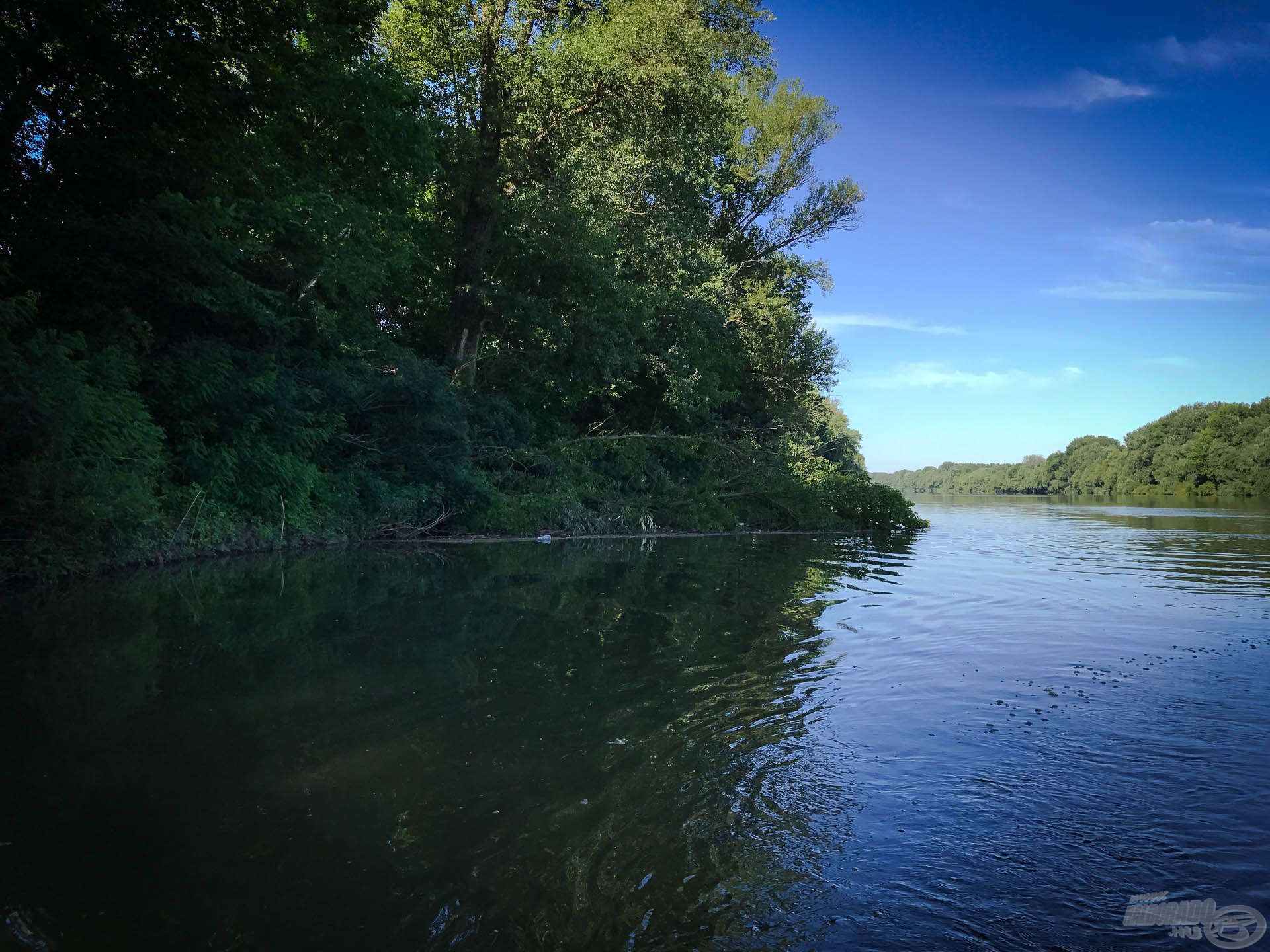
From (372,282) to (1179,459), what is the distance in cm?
9841

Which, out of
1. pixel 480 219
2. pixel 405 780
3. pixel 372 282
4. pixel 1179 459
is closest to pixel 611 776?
pixel 405 780

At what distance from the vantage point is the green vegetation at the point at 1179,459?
3113 inches

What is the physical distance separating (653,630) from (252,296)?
407 inches

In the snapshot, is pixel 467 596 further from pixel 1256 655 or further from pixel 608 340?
pixel 608 340

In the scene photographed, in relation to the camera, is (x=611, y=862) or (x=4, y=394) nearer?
(x=611, y=862)

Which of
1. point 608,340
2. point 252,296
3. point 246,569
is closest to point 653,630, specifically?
point 246,569

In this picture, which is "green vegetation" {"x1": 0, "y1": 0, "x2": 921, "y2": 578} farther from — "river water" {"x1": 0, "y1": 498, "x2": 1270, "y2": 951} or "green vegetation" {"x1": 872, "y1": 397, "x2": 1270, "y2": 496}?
"green vegetation" {"x1": 872, "y1": 397, "x2": 1270, "y2": 496}

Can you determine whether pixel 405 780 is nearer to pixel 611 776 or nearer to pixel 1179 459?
pixel 611 776

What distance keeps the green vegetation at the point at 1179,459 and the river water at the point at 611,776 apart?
6898cm

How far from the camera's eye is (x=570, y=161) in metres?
22.3

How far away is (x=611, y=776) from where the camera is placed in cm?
444

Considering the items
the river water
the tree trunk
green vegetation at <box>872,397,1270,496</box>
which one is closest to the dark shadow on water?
the river water

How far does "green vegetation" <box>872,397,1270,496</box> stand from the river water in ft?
226

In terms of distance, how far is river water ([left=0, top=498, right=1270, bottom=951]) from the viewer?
3055 mm
